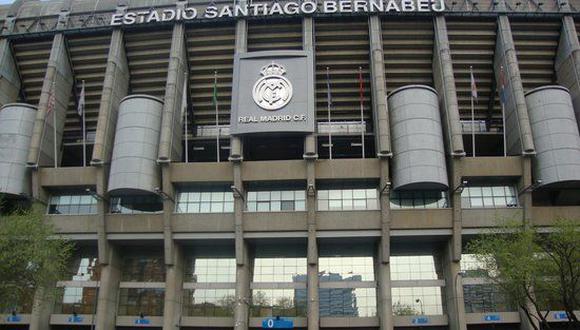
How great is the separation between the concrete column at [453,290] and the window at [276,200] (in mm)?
14156

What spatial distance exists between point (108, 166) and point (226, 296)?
1714 cm

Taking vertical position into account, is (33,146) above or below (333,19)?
below

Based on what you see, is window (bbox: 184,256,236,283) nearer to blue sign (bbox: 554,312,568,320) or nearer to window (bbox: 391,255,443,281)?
window (bbox: 391,255,443,281)

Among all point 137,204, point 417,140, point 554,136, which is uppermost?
point 554,136

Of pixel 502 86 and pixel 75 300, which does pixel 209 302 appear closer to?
pixel 75 300

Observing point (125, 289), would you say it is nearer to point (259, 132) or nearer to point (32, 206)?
point (32, 206)

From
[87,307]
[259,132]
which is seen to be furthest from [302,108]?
[87,307]

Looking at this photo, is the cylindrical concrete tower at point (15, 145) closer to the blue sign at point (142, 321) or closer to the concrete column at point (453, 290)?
the blue sign at point (142, 321)

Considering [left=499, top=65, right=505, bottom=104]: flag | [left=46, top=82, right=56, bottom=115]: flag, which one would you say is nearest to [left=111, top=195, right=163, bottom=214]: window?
[left=46, top=82, right=56, bottom=115]: flag

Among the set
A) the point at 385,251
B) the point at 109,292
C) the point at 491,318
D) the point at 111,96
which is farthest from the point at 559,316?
the point at 111,96

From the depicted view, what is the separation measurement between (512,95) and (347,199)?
18.5m

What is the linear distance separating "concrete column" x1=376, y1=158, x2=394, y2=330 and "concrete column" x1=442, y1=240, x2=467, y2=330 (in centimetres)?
563

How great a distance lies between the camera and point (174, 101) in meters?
49.7

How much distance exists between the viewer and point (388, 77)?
177ft
